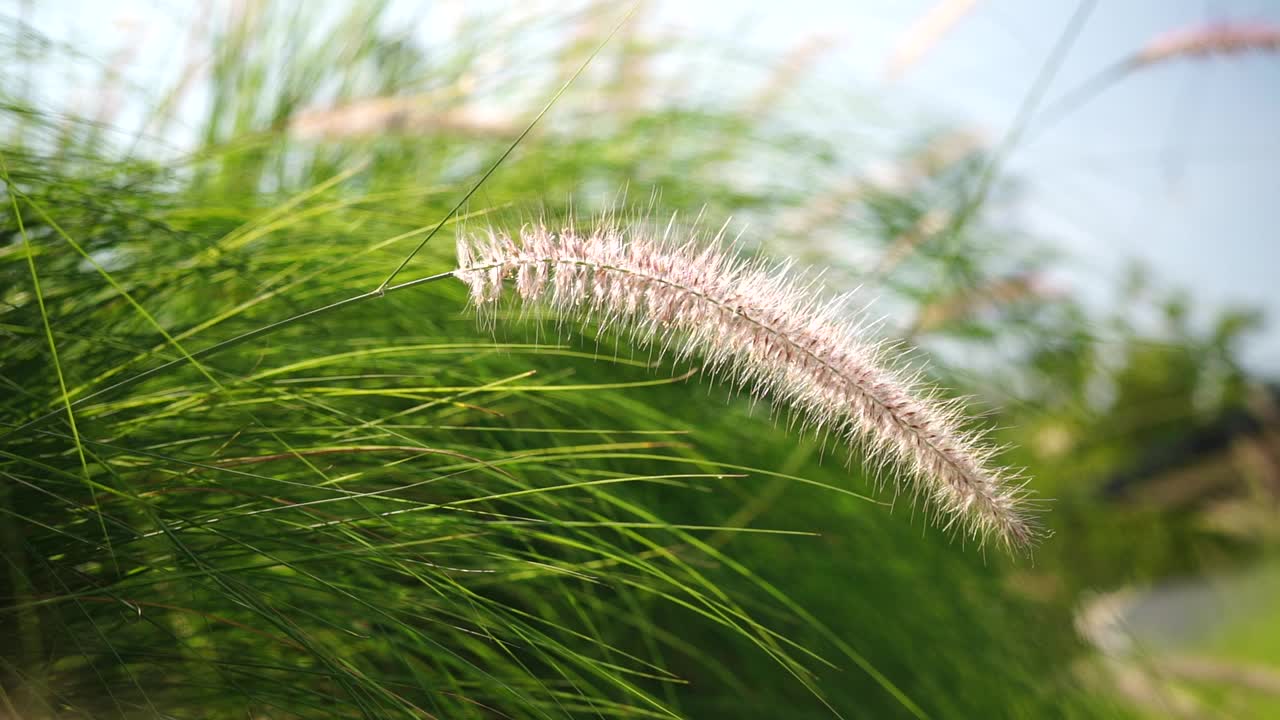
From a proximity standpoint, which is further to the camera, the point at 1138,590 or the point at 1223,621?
the point at 1223,621

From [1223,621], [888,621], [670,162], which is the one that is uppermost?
[670,162]

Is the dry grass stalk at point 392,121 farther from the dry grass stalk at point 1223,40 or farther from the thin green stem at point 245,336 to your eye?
the dry grass stalk at point 1223,40

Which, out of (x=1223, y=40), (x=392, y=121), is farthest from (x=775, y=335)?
(x=1223, y=40)

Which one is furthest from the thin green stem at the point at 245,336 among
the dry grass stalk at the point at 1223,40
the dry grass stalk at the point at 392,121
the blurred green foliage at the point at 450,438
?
the dry grass stalk at the point at 1223,40

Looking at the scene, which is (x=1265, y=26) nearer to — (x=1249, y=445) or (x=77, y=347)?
(x=1249, y=445)

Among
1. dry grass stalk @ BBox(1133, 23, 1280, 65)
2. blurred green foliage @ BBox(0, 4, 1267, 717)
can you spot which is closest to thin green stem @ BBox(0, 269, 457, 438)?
blurred green foliage @ BBox(0, 4, 1267, 717)

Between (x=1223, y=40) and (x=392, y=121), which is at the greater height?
(x=1223, y=40)

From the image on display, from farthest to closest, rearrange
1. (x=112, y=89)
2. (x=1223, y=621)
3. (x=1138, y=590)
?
(x=1223, y=621) → (x=1138, y=590) → (x=112, y=89)

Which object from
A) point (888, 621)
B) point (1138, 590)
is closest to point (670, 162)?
point (888, 621)

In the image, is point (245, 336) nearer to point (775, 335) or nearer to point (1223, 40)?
point (775, 335)

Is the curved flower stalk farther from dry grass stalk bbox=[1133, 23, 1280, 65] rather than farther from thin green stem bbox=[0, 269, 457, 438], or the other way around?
dry grass stalk bbox=[1133, 23, 1280, 65]
